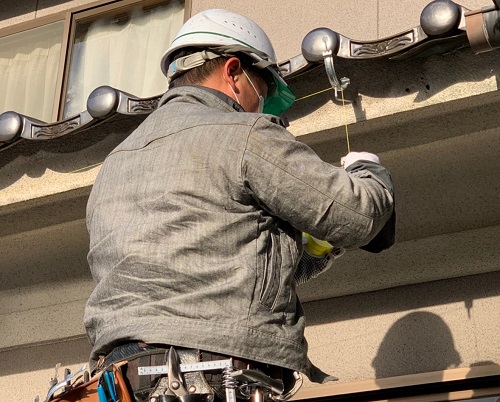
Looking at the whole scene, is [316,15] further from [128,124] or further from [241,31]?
[241,31]

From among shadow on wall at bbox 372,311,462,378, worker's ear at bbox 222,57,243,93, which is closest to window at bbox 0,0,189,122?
shadow on wall at bbox 372,311,462,378

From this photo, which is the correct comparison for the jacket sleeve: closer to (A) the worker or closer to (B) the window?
(A) the worker

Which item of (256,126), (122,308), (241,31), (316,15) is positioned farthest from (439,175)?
(122,308)

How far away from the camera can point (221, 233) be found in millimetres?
3031

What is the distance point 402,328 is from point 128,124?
160 centimetres

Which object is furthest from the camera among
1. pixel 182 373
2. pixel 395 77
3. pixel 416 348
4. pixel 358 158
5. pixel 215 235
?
pixel 416 348

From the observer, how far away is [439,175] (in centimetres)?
486

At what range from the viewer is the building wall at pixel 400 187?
4598mm

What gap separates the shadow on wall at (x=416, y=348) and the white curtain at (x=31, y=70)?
261 cm

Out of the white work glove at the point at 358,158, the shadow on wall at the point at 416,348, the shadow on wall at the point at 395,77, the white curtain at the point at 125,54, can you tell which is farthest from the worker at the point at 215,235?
the white curtain at the point at 125,54

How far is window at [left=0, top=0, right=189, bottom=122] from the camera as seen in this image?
6324 millimetres

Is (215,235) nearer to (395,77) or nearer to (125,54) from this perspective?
(395,77)

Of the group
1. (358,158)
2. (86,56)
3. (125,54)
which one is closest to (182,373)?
(358,158)

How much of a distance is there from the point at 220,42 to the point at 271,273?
34.3 inches
